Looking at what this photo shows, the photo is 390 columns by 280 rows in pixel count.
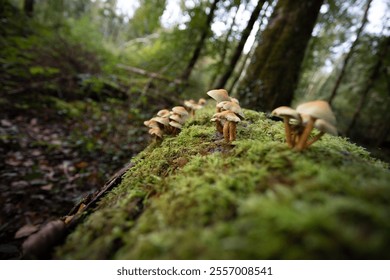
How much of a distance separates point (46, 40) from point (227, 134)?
31.9ft

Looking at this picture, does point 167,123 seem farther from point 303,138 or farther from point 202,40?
point 202,40

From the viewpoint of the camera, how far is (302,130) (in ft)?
5.23

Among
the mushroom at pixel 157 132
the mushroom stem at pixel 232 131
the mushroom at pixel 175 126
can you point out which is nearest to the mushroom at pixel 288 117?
the mushroom stem at pixel 232 131

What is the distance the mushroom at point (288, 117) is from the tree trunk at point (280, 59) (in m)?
3.58

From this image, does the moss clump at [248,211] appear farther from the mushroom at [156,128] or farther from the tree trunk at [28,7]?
the tree trunk at [28,7]

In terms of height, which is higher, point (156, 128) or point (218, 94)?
point (218, 94)

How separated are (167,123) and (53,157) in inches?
121

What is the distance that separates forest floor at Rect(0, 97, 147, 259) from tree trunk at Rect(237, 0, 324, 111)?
2.97 metres

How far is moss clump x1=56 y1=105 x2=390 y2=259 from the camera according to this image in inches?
29.9

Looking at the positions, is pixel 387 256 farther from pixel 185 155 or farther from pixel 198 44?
pixel 198 44

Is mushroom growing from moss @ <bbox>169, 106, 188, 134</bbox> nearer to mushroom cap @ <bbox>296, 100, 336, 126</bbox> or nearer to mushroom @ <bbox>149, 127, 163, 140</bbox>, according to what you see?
mushroom @ <bbox>149, 127, 163, 140</bbox>

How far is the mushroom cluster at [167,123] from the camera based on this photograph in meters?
2.60

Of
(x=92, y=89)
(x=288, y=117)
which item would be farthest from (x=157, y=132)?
(x=92, y=89)

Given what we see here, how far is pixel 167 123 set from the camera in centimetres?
264
